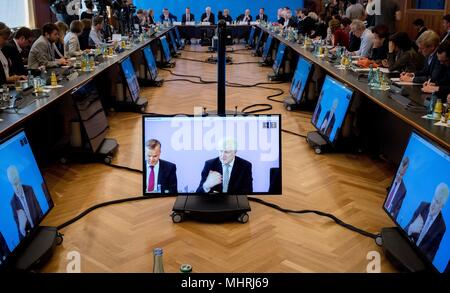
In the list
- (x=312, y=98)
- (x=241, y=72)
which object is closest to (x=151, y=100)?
(x=312, y=98)

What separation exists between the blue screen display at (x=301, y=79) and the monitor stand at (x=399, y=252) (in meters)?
3.49

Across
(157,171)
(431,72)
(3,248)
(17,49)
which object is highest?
(17,49)

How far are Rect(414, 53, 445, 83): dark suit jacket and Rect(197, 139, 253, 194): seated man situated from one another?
217cm

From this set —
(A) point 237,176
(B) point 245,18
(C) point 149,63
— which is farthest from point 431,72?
(B) point 245,18

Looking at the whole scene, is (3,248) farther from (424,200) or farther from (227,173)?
(424,200)

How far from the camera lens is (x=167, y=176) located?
10.3 ft

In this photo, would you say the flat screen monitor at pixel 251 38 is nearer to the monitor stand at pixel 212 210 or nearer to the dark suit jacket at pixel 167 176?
the monitor stand at pixel 212 210

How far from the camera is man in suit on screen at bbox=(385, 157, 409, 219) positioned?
279 cm

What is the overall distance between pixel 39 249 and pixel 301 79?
4.45m

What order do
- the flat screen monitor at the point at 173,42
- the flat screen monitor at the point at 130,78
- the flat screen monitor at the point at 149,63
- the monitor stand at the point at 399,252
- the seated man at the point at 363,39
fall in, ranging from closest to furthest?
the monitor stand at the point at 399,252 < the flat screen monitor at the point at 130,78 < the seated man at the point at 363,39 < the flat screen monitor at the point at 149,63 < the flat screen monitor at the point at 173,42

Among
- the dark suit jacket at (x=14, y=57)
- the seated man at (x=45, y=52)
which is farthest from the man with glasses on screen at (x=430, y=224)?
the dark suit jacket at (x=14, y=57)

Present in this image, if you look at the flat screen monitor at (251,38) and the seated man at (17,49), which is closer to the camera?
the seated man at (17,49)

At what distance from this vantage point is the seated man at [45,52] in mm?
5777
